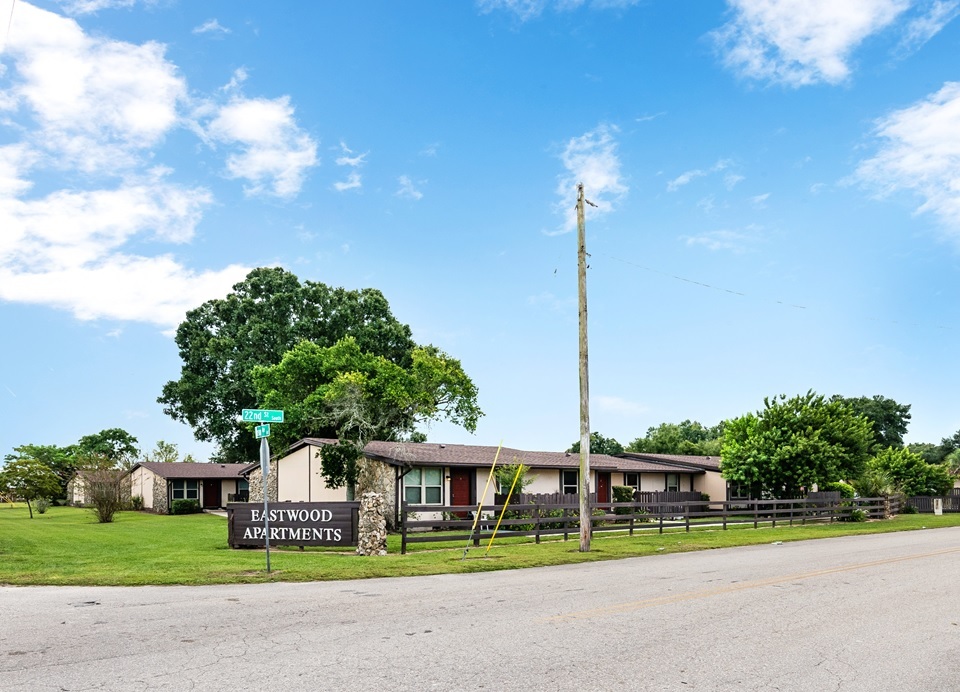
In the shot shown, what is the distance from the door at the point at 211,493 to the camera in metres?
56.7

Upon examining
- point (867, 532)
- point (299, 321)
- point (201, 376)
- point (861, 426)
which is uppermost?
point (299, 321)

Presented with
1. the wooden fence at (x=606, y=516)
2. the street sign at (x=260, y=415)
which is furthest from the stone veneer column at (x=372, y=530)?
the street sign at (x=260, y=415)

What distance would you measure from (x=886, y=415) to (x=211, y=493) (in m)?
71.8

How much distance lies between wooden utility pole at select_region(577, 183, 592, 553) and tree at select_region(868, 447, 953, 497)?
124 ft

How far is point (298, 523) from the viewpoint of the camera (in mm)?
21672

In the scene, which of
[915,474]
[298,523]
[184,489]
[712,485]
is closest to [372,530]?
[298,523]

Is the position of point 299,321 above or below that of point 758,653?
above

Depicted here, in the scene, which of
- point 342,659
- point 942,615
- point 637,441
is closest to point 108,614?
point 342,659

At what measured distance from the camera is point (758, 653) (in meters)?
8.46

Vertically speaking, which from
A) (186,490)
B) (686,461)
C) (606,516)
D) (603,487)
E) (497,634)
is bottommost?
(186,490)

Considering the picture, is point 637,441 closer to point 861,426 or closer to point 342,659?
point 861,426

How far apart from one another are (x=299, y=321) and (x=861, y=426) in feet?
118

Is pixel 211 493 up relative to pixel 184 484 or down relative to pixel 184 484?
down

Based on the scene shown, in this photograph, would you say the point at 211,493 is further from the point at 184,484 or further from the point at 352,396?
the point at 352,396
